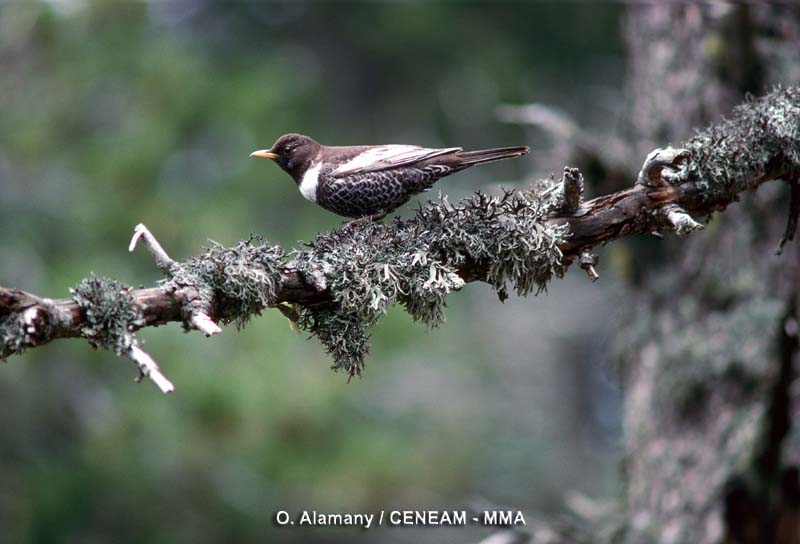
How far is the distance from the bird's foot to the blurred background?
1.08 m

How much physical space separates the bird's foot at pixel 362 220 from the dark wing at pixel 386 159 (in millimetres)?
185

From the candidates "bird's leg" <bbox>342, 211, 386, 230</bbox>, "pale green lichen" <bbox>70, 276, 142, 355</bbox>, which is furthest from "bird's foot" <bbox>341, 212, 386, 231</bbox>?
"pale green lichen" <bbox>70, 276, 142, 355</bbox>

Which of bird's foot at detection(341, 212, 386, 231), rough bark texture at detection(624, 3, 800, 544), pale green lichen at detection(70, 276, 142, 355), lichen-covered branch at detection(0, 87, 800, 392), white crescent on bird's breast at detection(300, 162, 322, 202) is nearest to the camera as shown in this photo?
pale green lichen at detection(70, 276, 142, 355)

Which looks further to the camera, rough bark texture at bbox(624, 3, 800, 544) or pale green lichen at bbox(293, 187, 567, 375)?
rough bark texture at bbox(624, 3, 800, 544)

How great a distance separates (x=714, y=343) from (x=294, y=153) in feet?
7.78

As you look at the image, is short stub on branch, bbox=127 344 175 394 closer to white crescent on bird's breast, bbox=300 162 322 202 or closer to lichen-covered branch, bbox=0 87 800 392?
lichen-covered branch, bbox=0 87 800 392

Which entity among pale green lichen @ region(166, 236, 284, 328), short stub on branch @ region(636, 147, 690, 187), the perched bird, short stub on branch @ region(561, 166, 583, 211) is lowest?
pale green lichen @ region(166, 236, 284, 328)

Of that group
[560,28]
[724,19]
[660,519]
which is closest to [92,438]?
[660,519]

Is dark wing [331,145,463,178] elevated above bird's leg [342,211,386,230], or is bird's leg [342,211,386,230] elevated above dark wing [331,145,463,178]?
dark wing [331,145,463,178]

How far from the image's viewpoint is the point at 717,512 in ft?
13.4

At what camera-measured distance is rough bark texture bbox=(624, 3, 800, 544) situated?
3.83 m

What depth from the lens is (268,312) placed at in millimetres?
7613

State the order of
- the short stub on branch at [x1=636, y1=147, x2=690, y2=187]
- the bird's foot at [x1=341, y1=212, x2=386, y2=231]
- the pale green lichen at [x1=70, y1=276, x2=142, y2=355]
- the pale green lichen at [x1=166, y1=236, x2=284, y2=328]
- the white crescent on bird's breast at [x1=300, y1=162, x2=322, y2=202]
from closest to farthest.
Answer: the pale green lichen at [x1=70, y1=276, x2=142, y2=355] → the pale green lichen at [x1=166, y1=236, x2=284, y2=328] → the short stub on branch at [x1=636, y1=147, x2=690, y2=187] → the bird's foot at [x1=341, y1=212, x2=386, y2=231] → the white crescent on bird's breast at [x1=300, y1=162, x2=322, y2=202]

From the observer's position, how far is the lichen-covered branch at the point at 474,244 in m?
2.48
